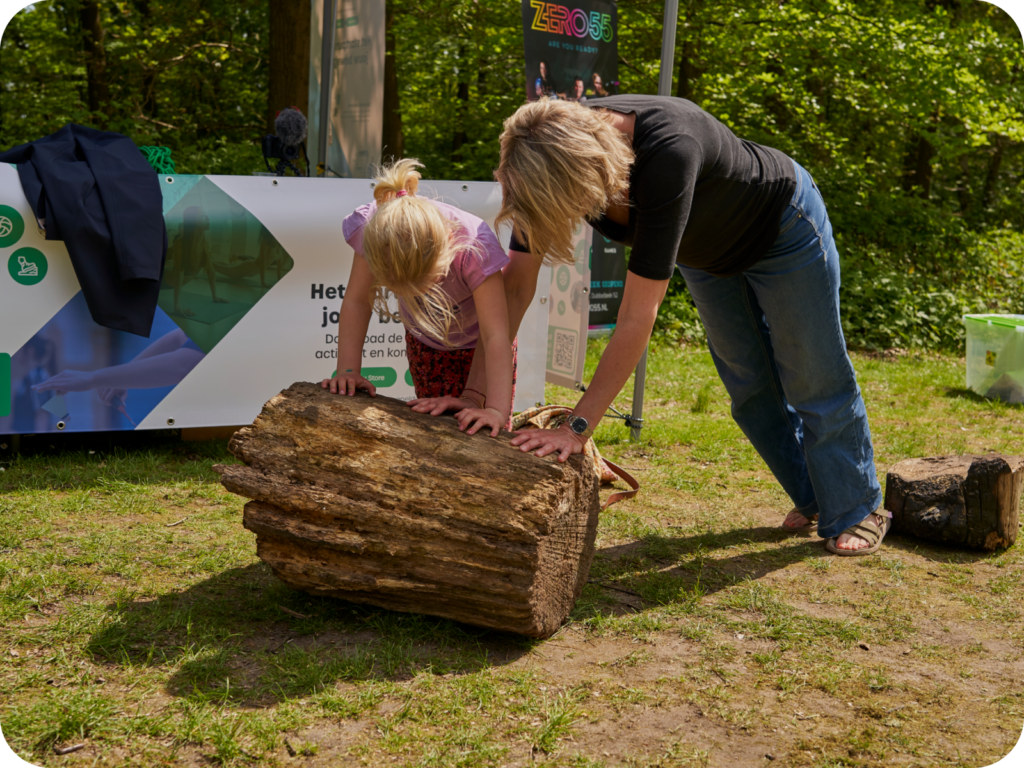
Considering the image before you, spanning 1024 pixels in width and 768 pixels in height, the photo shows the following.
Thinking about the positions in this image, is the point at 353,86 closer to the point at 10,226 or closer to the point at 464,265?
the point at 10,226

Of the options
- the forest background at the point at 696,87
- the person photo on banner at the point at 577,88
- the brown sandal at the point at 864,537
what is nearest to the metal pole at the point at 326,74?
the person photo on banner at the point at 577,88

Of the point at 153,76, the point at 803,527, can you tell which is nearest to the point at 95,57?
the point at 153,76

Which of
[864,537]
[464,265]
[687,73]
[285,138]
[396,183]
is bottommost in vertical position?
[864,537]

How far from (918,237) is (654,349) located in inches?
222

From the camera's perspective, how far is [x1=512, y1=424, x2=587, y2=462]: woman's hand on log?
257 centimetres

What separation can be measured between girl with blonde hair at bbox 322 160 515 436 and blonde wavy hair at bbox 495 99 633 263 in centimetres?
29

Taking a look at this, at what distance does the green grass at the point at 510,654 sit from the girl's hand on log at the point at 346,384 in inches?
29.0

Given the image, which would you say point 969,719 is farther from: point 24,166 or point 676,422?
point 24,166

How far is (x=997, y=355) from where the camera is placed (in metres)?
6.71

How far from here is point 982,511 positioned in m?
3.56

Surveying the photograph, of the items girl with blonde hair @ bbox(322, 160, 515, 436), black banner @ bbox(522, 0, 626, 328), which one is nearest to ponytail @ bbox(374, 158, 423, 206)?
girl with blonde hair @ bbox(322, 160, 515, 436)

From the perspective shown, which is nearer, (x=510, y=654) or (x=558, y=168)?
(x=558, y=168)

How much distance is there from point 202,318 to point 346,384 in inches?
78.0

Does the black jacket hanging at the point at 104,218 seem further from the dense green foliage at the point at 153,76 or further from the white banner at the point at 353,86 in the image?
the dense green foliage at the point at 153,76
